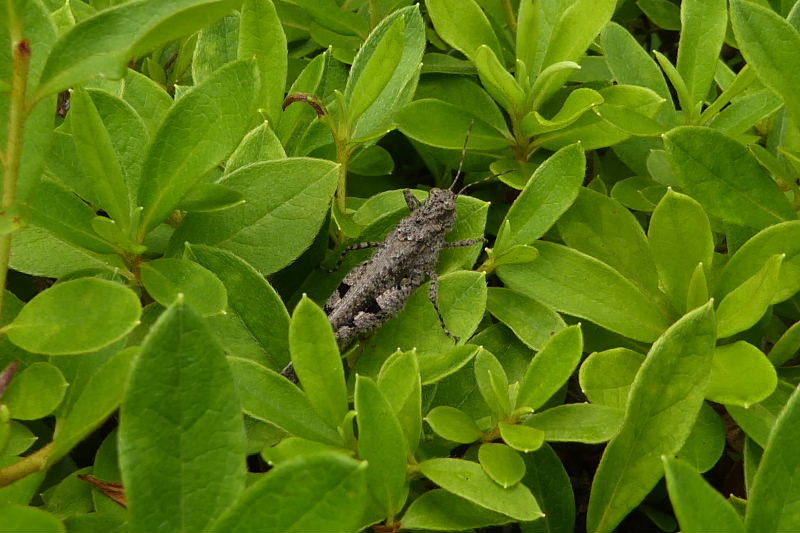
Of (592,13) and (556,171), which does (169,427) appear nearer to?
(556,171)

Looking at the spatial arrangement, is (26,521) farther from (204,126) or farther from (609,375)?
(609,375)

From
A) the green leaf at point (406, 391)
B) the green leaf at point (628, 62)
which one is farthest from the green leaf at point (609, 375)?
the green leaf at point (628, 62)

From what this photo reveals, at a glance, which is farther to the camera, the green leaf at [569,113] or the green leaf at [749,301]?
the green leaf at [569,113]

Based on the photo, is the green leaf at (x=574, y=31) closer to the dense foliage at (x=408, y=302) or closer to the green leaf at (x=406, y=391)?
the dense foliage at (x=408, y=302)

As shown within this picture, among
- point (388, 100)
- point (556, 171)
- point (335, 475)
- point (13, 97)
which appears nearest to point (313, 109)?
point (388, 100)

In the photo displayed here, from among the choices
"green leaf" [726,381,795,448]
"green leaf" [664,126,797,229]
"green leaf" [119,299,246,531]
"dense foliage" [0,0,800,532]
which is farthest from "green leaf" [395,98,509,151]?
"green leaf" [119,299,246,531]

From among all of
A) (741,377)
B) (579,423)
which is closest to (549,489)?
(579,423)

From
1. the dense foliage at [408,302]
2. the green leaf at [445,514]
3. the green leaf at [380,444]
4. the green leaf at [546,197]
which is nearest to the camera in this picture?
the dense foliage at [408,302]
